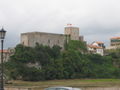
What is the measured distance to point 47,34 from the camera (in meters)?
106

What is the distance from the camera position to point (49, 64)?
314ft

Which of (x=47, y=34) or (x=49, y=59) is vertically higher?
(x=47, y=34)

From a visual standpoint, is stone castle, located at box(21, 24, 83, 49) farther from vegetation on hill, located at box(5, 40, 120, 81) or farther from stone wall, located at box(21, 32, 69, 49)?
vegetation on hill, located at box(5, 40, 120, 81)

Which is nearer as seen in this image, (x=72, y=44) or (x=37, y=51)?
(x=37, y=51)

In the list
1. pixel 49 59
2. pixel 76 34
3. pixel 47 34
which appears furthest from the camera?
pixel 76 34

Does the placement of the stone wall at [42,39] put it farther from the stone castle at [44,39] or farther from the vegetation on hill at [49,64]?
the vegetation on hill at [49,64]

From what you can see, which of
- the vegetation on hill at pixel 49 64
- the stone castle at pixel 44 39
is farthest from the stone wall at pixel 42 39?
the vegetation on hill at pixel 49 64

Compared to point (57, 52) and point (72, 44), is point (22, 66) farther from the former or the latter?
point (72, 44)

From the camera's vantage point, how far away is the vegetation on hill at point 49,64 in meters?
90.8

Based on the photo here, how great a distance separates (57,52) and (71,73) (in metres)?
7.17

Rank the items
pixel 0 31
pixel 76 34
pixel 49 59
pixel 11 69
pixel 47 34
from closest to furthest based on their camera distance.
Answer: pixel 0 31
pixel 11 69
pixel 49 59
pixel 47 34
pixel 76 34

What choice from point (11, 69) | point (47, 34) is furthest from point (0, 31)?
point (47, 34)

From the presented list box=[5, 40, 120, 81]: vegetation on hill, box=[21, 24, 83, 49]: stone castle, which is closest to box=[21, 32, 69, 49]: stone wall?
box=[21, 24, 83, 49]: stone castle

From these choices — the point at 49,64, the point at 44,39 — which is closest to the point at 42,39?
the point at 44,39
